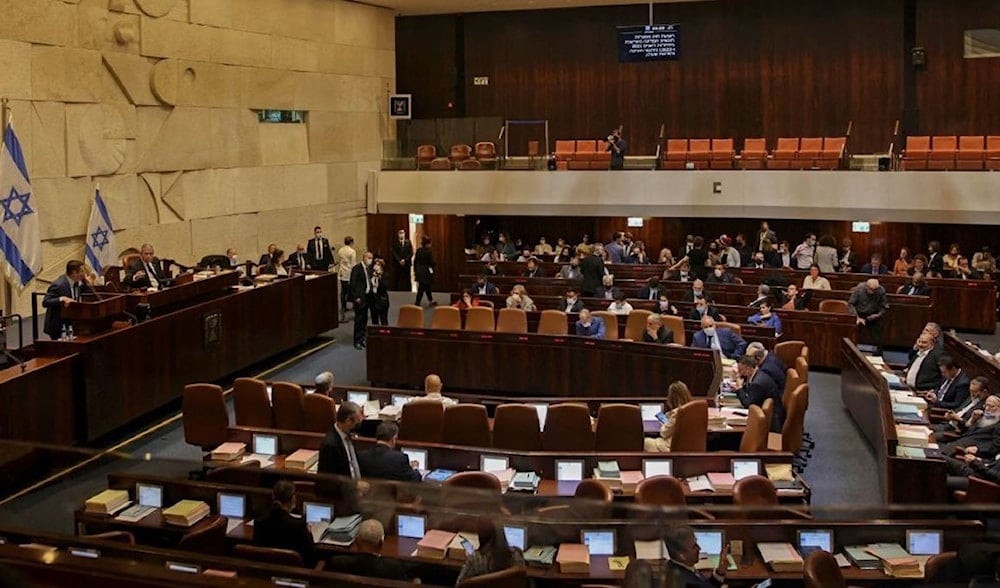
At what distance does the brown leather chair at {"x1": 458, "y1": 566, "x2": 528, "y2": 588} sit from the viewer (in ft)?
14.4

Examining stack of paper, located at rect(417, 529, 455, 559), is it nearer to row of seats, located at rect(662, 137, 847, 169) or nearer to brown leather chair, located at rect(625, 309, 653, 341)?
brown leather chair, located at rect(625, 309, 653, 341)

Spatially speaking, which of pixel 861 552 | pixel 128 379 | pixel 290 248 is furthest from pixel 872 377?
pixel 290 248

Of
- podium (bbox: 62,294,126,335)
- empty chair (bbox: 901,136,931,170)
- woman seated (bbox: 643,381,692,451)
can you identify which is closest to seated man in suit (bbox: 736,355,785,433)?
woman seated (bbox: 643,381,692,451)

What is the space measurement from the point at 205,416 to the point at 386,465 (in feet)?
8.89

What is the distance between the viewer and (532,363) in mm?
→ 11688

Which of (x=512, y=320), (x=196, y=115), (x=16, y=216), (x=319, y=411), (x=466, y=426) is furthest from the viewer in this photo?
(x=196, y=115)

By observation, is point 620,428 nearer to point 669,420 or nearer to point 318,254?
point 669,420

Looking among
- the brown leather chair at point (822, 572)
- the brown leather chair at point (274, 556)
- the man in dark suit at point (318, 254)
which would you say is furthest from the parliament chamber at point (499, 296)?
the brown leather chair at point (274, 556)

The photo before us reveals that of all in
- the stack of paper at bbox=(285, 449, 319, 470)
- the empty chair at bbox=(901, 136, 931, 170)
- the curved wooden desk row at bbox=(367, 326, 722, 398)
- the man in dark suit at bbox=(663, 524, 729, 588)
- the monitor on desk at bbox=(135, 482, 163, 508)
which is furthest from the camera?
the empty chair at bbox=(901, 136, 931, 170)

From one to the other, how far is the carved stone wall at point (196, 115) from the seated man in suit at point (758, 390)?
932cm

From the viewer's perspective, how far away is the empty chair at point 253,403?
8.78m

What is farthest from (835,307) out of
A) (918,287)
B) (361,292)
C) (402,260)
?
(402,260)

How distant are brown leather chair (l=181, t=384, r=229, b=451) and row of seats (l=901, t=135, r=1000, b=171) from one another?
43.7 ft

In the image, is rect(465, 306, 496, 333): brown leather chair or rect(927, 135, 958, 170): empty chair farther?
rect(927, 135, 958, 170): empty chair
